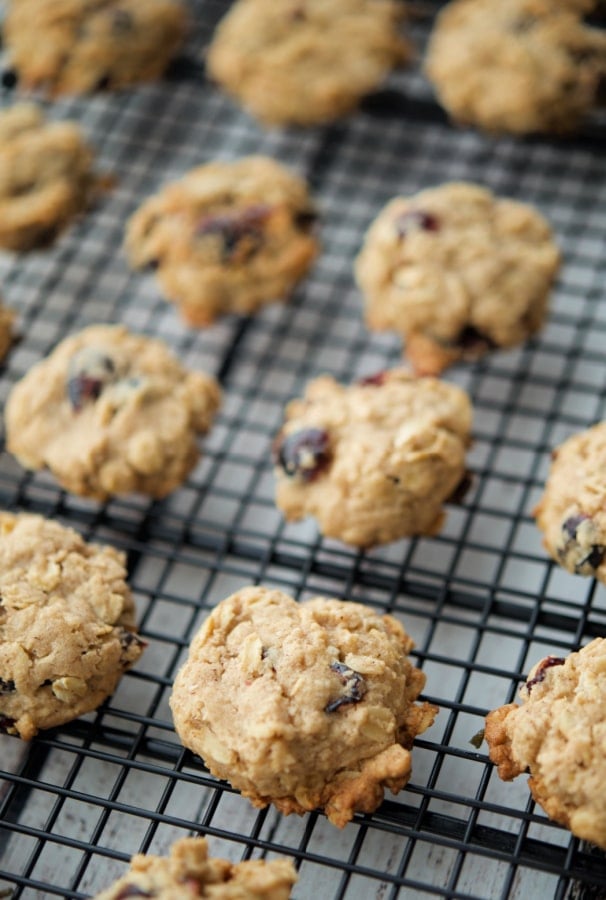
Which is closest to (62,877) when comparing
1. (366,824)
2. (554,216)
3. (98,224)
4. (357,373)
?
(366,824)

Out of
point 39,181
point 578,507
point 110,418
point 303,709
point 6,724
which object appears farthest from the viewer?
point 39,181

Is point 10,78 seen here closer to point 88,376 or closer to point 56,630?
point 88,376

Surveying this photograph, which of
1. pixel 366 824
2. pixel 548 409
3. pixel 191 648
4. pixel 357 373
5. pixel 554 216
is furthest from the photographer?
pixel 554 216

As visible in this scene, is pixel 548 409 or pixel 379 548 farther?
pixel 548 409

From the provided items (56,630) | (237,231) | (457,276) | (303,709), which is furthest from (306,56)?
(303,709)

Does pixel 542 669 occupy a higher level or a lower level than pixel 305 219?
lower

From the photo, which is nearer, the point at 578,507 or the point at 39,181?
the point at 578,507

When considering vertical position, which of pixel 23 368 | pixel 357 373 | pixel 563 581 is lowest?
pixel 563 581

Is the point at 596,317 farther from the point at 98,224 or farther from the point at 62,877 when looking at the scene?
the point at 62,877

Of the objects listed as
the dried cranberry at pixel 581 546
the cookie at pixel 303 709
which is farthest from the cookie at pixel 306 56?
the cookie at pixel 303 709
